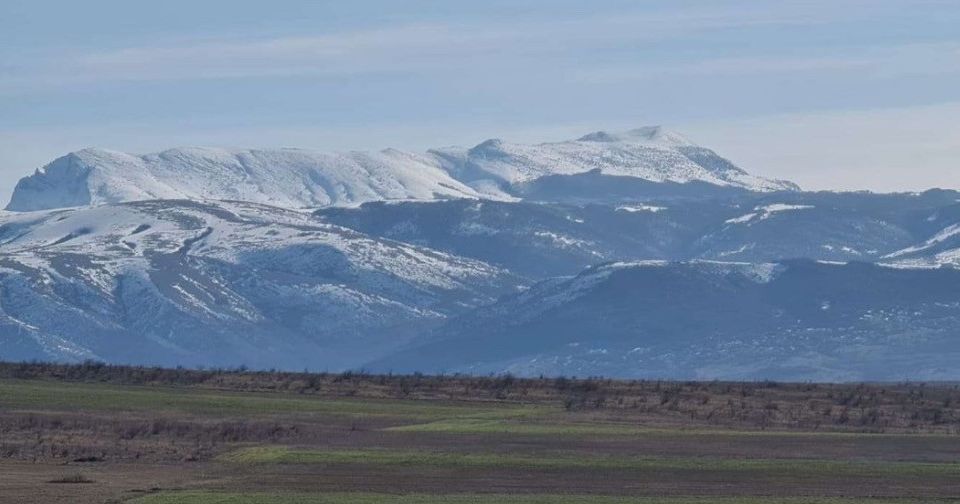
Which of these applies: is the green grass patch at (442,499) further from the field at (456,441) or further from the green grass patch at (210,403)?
the green grass patch at (210,403)

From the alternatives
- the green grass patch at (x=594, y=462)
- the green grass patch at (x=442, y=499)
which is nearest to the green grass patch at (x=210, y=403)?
the green grass patch at (x=594, y=462)

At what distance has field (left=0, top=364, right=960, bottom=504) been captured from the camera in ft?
214

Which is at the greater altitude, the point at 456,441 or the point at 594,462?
the point at 456,441

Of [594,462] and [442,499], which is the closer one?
[442,499]

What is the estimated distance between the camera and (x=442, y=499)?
6156 cm

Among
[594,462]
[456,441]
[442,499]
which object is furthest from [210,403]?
[442,499]

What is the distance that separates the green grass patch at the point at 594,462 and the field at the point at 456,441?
Result: 5.0 inches

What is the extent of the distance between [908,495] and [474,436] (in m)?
24.6

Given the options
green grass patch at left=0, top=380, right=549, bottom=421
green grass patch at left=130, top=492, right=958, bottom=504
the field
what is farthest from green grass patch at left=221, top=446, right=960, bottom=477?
green grass patch at left=0, top=380, right=549, bottom=421

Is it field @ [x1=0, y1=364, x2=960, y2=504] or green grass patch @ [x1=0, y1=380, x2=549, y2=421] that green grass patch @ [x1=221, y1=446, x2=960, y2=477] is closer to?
field @ [x1=0, y1=364, x2=960, y2=504]

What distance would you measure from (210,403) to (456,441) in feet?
69.8

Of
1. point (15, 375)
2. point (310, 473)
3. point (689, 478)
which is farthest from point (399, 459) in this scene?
point (15, 375)

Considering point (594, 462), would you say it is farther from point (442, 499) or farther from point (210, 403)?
point (210, 403)

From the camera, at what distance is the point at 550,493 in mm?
64562
